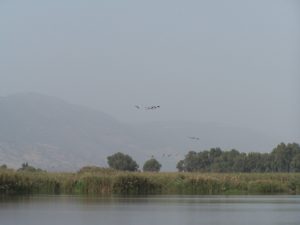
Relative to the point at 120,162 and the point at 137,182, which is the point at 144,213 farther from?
the point at 120,162

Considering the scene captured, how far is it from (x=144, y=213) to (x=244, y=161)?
291 ft

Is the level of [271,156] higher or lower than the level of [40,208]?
higher

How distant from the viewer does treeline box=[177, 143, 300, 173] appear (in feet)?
378

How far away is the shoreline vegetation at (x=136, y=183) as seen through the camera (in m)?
50.7

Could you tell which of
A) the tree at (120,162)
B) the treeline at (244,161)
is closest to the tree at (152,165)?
the treeline at (244,161)

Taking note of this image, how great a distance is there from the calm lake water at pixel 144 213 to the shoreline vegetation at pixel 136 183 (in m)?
→ 11.5

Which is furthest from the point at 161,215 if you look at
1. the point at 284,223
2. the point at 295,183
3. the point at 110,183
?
the point at 295,183

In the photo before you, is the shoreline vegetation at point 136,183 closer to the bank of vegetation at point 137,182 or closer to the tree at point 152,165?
the bank of vegetation at point 137,182

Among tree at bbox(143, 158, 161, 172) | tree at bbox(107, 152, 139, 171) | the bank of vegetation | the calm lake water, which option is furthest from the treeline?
the calm lake water

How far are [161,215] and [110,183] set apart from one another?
66.5 feet

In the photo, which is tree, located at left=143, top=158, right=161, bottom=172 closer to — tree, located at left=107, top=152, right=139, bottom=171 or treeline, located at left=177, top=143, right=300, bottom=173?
treeline, located at left=177, top=143, right=300, bottom=173

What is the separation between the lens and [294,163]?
111750 millimetres

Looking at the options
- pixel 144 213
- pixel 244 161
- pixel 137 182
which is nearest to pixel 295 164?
pixel 244 161

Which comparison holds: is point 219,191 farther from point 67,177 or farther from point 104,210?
point 104,210
